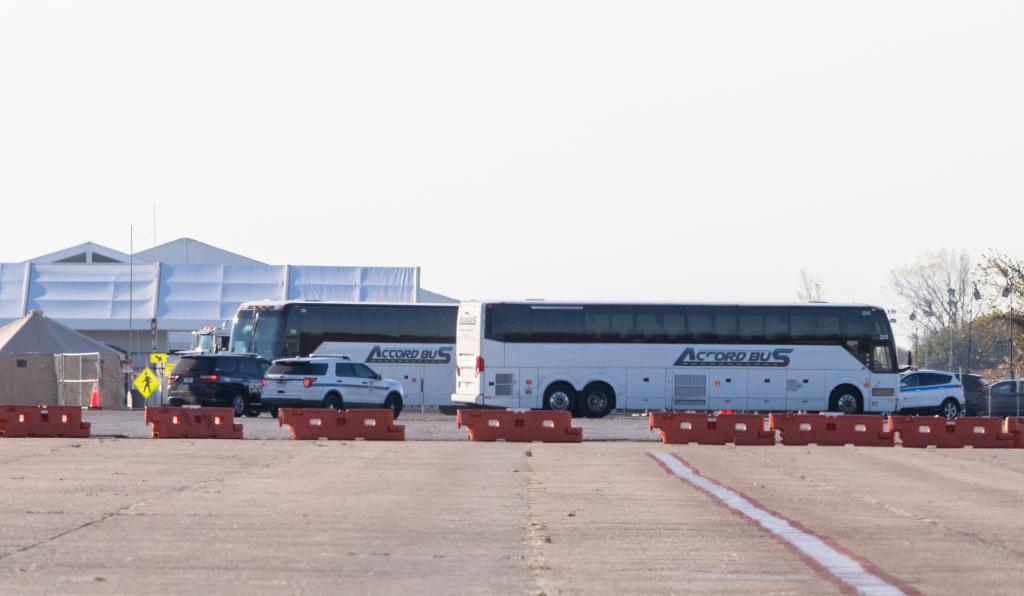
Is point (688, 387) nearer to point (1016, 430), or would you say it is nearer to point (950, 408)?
point (950, 408)

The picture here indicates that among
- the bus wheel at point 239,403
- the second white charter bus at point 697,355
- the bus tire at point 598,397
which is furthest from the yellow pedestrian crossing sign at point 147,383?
the bus tire at point 598,397

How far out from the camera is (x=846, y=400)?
1826 inches

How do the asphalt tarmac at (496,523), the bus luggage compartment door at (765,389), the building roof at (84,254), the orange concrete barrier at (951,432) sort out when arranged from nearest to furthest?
the asphalt tarmac at (496,523)
the orange concrete barrier at (951,432)
the bus luggage compartment door at (765,389)
the building roof at (84,254)

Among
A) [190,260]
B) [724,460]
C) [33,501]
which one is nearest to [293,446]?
[724,460]

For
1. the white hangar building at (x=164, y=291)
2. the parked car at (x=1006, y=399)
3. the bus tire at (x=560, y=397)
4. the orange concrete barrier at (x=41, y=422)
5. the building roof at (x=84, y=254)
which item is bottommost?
the orange concrete barrier at (x=41, y=422)

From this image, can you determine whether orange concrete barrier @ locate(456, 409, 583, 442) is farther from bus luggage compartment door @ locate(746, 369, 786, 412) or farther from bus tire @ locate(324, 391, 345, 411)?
bus luggage compartment door @ locate(746, 369, 786, 412)

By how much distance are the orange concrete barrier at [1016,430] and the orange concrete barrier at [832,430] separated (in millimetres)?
2443

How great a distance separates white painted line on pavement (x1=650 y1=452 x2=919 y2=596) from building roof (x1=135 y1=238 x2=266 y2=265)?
93.7 m

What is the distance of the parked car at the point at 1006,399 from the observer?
5362 cm

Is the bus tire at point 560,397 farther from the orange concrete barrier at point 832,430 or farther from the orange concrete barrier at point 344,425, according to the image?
the orange concrete barrier at point 344,425

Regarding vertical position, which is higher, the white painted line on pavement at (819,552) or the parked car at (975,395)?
the parked car at (975,395)

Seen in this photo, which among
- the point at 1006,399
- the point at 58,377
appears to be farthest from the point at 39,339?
the point at 1006,399

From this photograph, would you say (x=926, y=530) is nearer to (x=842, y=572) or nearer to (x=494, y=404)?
(x=842, y=572)

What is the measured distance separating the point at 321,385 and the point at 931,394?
20.6 m
